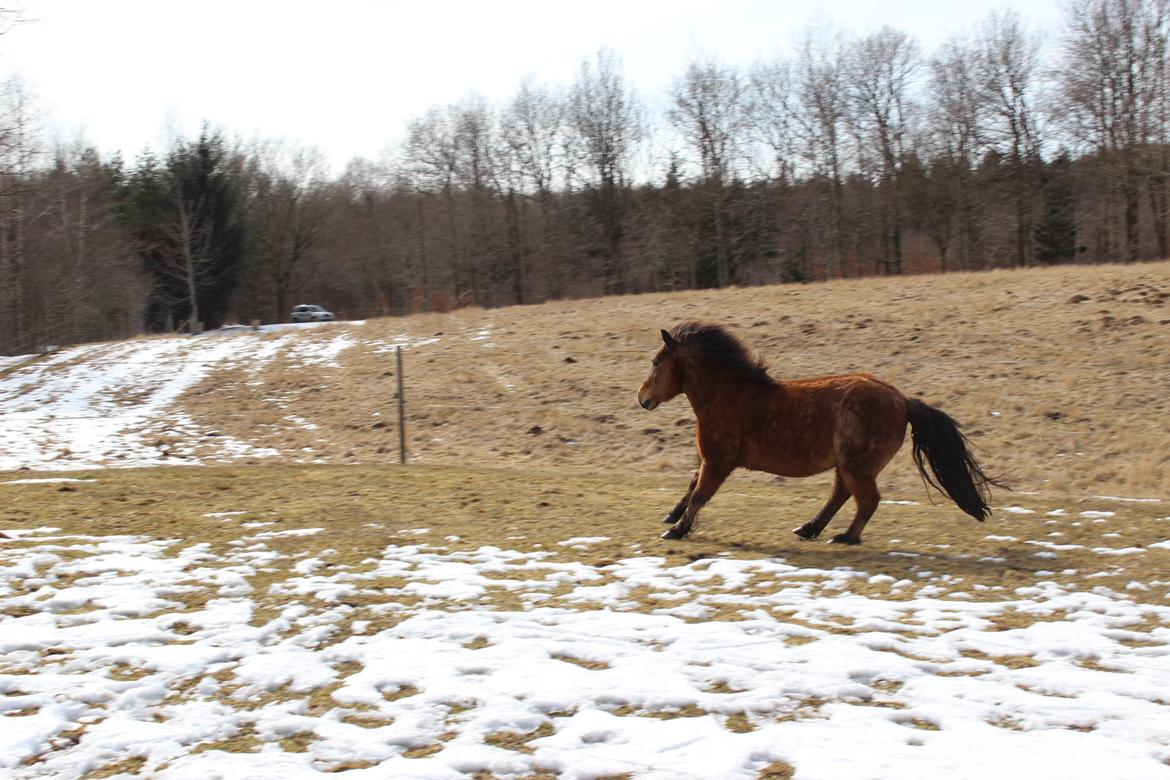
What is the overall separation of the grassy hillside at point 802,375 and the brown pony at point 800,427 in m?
4.13

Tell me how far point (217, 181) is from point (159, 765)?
156 ft

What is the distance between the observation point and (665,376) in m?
8.43

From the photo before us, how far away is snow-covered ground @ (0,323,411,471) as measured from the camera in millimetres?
17125

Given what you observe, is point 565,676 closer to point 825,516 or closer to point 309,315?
point 825,516

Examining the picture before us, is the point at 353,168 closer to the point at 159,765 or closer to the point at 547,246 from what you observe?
the point at 547,246

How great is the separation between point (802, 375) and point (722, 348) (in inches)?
459

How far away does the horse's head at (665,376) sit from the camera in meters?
8.38

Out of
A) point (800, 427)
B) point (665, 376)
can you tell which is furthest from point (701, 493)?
point (665, 376)

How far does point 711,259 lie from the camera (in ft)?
160

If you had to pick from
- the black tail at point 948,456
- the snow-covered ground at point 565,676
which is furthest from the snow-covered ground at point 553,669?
the black tail at point 948,456

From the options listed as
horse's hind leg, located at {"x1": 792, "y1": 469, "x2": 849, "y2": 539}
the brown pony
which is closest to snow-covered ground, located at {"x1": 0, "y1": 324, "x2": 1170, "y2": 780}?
the brown pony

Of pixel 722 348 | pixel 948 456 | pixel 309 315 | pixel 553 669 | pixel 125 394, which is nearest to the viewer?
pixel 553 669

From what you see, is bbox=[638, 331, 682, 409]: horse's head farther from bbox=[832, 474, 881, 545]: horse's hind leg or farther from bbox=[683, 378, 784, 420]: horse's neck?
bbox=[832, 474, 881, 545]: horse's hind leg

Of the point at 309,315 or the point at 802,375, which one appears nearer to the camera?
the point at 802,375
